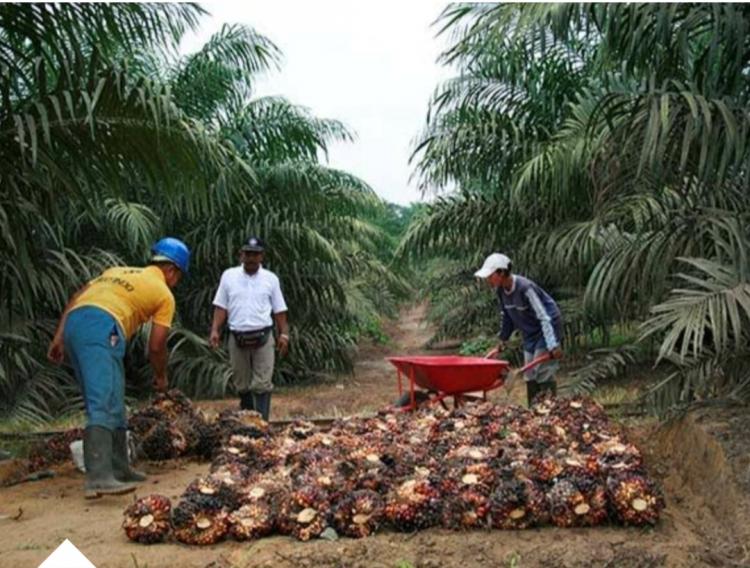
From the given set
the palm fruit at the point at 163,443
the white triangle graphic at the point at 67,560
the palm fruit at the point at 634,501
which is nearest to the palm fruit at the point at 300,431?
the palm fruit at the point at 163,443

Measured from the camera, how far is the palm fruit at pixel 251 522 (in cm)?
405

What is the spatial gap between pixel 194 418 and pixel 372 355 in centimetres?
1397

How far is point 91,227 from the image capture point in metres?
11.6

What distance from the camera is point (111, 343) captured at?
208 inches

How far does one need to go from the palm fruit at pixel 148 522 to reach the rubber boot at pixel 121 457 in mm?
1370

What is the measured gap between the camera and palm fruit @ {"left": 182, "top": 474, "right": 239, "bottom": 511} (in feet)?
13.9

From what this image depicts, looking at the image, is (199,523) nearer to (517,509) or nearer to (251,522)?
(251,522)

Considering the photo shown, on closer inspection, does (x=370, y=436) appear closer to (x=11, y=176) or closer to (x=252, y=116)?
(x=11, y=176)

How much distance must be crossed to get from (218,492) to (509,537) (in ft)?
4.58

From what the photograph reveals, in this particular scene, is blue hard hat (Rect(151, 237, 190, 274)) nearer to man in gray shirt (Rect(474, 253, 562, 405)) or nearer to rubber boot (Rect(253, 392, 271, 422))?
rubber boot (Rect(253, 392, 271, 422))

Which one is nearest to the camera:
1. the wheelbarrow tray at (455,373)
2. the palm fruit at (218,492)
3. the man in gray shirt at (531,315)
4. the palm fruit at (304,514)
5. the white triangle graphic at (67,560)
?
the white triangle graphic at (67,560)

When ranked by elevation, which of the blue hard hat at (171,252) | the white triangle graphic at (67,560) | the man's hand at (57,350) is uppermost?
the blue hard hat at (171,252)

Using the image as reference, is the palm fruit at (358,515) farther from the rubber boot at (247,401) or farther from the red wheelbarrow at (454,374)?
the rubber boot at (247,401)

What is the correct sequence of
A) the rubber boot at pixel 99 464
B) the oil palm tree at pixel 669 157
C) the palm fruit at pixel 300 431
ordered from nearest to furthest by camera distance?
the oil palm tree at pixel 669 157
the rubber boot at pixel 99 464
the palm fruit at pixel 300 431
